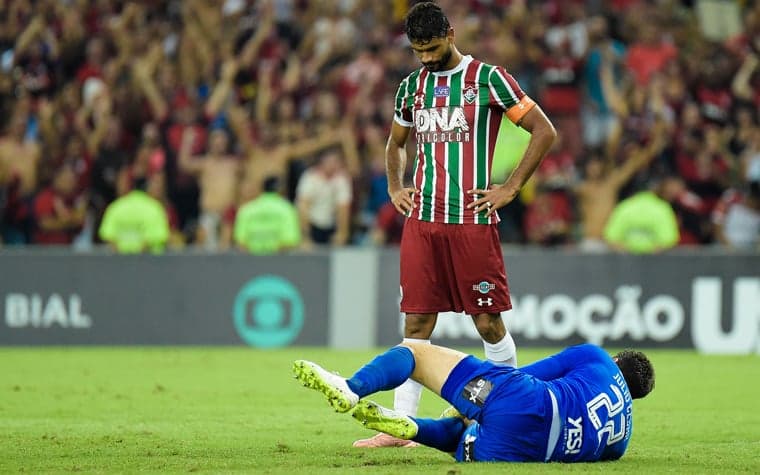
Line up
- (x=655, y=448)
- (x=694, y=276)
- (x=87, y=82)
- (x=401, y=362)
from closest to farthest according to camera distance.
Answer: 1. (x=401, y=362)
2. (x=655, y=448)
3. (x=694, y=276)
4. (x=87, y=82)

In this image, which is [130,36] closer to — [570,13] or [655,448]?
[570,13]

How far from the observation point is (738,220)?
17188mm

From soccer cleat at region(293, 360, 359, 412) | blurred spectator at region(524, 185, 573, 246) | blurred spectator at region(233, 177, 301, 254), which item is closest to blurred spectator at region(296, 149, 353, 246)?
blurred spectator at region(233, 177, 301, 254)

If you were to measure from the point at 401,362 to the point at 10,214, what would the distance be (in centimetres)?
1148

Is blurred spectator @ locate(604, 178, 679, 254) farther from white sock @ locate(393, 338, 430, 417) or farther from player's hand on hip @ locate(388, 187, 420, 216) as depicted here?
white sock @ locate(393, 338, 430, 417)

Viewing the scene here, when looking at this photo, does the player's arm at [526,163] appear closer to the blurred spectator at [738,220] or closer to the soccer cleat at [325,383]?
the soccer cleat at [325,383]

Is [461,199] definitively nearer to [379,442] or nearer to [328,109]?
[379,442]

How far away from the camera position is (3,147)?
18094 millimetres

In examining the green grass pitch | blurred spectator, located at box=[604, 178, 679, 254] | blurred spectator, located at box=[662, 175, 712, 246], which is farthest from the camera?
blurred spectator, located at box=[662, 175, 712, 246]

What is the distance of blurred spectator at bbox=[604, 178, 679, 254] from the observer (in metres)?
16.5

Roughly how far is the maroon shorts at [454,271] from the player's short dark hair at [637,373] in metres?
0.95

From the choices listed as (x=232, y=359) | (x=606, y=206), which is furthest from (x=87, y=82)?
(x=606, y=206)

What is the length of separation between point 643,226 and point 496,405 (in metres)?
10.1

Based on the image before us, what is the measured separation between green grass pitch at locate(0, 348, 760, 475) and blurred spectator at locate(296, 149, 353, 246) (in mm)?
2472
